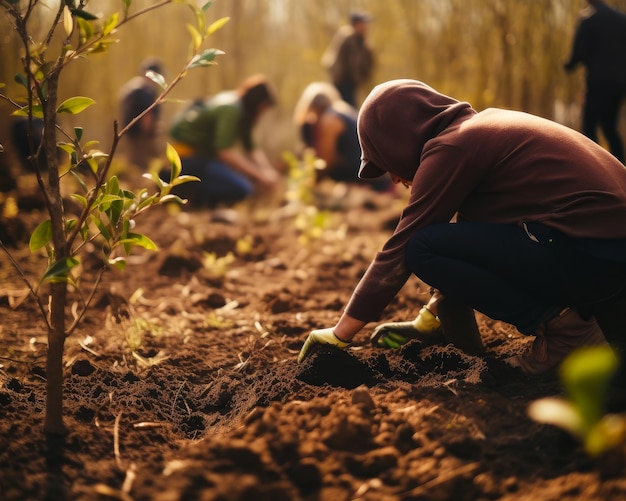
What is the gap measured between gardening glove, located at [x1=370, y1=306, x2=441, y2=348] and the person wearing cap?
0.32 meters

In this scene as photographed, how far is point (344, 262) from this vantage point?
4387mm

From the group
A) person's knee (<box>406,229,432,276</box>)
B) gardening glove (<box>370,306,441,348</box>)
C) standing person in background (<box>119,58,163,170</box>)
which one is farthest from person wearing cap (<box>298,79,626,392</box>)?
standing person in background (<box>119,58,163,170</box>)

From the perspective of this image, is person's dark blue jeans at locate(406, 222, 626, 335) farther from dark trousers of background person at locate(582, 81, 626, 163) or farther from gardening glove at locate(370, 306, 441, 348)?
dark trousers of background person at locate(582, 81, 626, 163)

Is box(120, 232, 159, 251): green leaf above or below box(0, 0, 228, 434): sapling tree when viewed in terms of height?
below

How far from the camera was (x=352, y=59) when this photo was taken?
25.4ft

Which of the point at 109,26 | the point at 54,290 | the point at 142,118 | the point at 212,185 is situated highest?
the point at 109,26

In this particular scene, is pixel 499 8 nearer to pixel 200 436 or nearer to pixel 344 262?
pixel 344 262

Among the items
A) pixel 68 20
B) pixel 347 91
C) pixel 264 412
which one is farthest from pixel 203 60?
pixel 347 91

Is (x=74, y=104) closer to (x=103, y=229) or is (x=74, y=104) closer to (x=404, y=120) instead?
(x=103, y=229)

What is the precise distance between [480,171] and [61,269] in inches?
49.0

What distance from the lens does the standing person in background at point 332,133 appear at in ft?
22.6

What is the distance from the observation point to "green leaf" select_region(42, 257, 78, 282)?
1771 mm

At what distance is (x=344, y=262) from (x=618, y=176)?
231 cm

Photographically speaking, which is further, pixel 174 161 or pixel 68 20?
pixel 174 161
